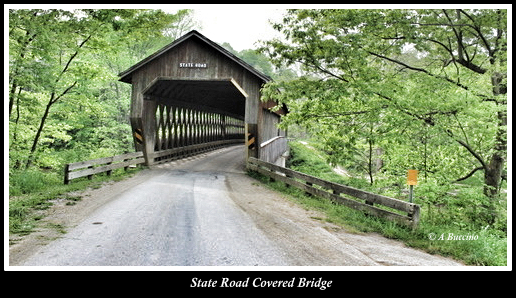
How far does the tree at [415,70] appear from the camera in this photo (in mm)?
6172

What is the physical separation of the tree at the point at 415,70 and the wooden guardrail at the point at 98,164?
5773 millimetres

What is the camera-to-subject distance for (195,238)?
438cm

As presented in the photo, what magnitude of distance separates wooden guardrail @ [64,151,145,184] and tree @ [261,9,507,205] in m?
5.77

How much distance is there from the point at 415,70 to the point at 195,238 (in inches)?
262

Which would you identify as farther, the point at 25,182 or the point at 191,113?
the point at 191,113

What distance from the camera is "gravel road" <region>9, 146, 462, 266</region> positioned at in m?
3.67

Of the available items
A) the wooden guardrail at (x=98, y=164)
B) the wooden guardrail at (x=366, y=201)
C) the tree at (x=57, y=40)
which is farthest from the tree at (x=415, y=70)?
the wooden guardrail at (x=98, y=164)

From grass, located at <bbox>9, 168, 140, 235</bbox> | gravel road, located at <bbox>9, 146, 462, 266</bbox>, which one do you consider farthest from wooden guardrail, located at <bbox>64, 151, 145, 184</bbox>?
gravel road, located at <bbox>9, 146, 462, 266</bbox>

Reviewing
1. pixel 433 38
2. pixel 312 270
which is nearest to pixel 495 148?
pixel 433 38

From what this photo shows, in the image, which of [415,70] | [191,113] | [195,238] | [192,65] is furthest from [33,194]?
[191,113]

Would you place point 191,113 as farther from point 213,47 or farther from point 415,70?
point 415,70

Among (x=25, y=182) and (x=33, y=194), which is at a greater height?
(x=25, y=182)
